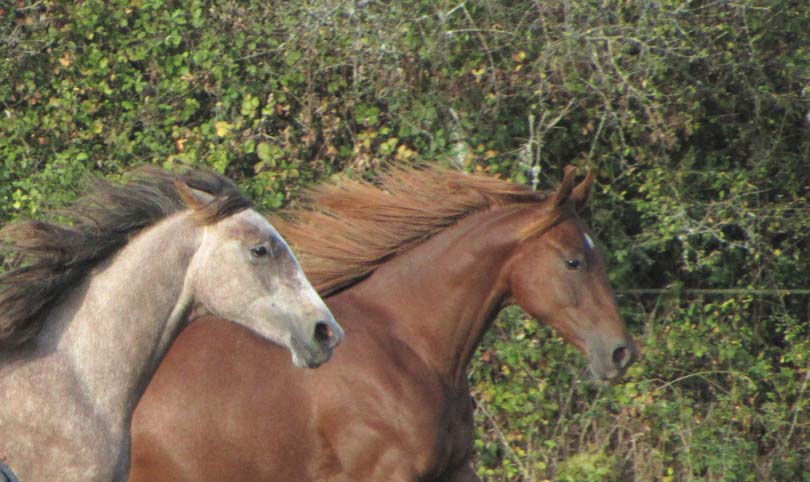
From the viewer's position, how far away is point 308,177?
7.35m

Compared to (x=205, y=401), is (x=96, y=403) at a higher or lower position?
higher

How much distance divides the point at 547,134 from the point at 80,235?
13.9ft

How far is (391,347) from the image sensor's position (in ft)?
16.2

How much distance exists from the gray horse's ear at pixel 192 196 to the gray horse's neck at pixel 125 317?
54 mm

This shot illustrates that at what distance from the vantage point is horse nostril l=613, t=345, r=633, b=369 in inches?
199

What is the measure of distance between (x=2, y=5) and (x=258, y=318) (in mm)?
4858

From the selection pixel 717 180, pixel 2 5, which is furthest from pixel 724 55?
pixel 2 5

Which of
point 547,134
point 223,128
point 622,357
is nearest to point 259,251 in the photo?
point 622,357

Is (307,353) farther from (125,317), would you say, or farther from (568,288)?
(568,288)

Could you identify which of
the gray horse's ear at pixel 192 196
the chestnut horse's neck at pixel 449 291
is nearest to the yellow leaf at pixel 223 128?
the chestnut horse's neck at pixel 449 291

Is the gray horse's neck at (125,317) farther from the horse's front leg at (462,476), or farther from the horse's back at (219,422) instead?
the horse's front leg at (462,476)

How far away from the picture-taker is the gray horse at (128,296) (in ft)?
11.4

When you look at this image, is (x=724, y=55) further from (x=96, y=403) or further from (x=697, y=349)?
(x=96, y=403)

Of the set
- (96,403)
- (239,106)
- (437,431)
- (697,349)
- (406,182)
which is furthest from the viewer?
(239,106)
